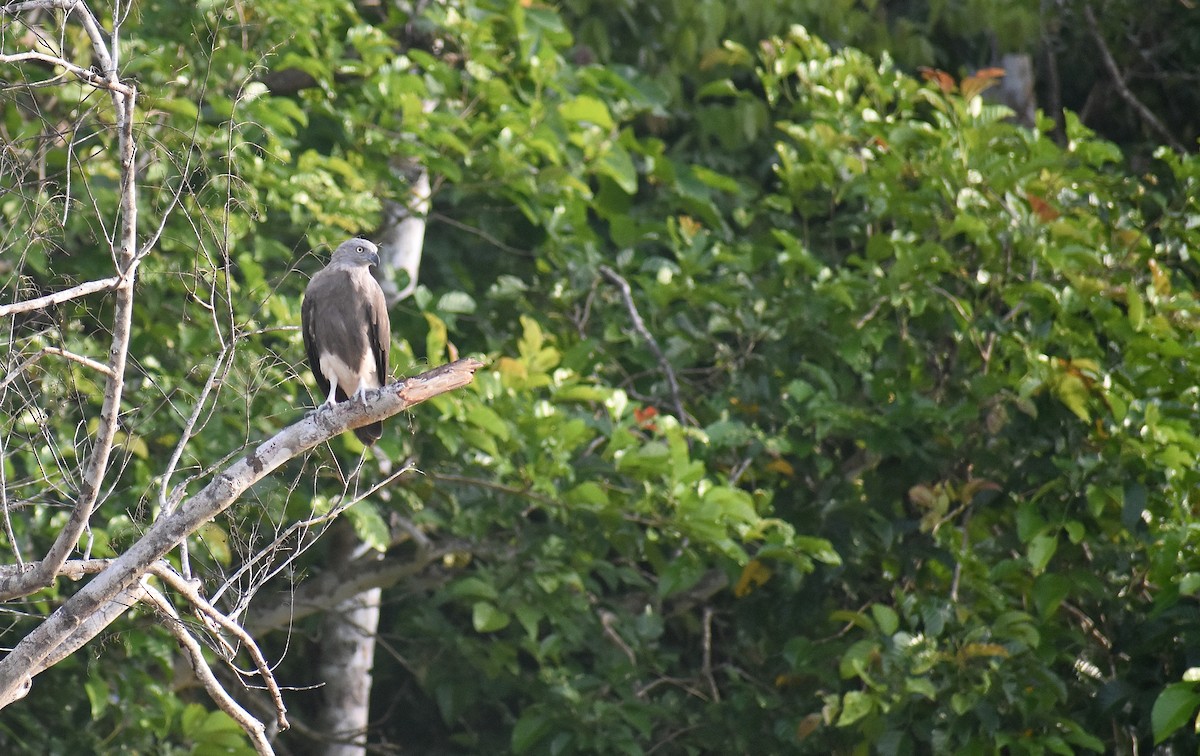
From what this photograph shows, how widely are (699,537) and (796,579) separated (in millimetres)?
496

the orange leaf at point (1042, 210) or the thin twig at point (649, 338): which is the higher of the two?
the orange leaf at point (1042, 210)

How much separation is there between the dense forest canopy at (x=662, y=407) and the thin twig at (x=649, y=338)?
3 cm

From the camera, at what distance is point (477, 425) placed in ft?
16.1

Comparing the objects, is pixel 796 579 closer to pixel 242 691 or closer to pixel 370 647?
pixel 370 647

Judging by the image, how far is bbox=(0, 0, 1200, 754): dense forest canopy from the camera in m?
4.86

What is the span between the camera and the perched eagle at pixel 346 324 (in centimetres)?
487

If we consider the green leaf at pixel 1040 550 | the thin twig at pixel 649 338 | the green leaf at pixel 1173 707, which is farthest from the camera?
the thin twig at pixel 649 338

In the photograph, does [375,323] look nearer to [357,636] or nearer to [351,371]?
[351,371]

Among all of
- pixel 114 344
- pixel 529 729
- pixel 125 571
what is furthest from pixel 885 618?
pixel 114 344

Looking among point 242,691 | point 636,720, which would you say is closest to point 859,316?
point 636,720

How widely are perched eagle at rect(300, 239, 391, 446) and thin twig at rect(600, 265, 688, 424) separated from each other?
117 centimetres

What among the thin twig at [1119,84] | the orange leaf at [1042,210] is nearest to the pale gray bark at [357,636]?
the orange leaf at [1042,210]

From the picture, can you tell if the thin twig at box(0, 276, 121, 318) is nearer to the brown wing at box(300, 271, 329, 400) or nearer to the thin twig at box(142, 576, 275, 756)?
the thin twig at box(142, 576, 275, 756)

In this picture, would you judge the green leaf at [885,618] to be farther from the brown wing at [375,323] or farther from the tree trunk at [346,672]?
the tree trunk at [346,672]
